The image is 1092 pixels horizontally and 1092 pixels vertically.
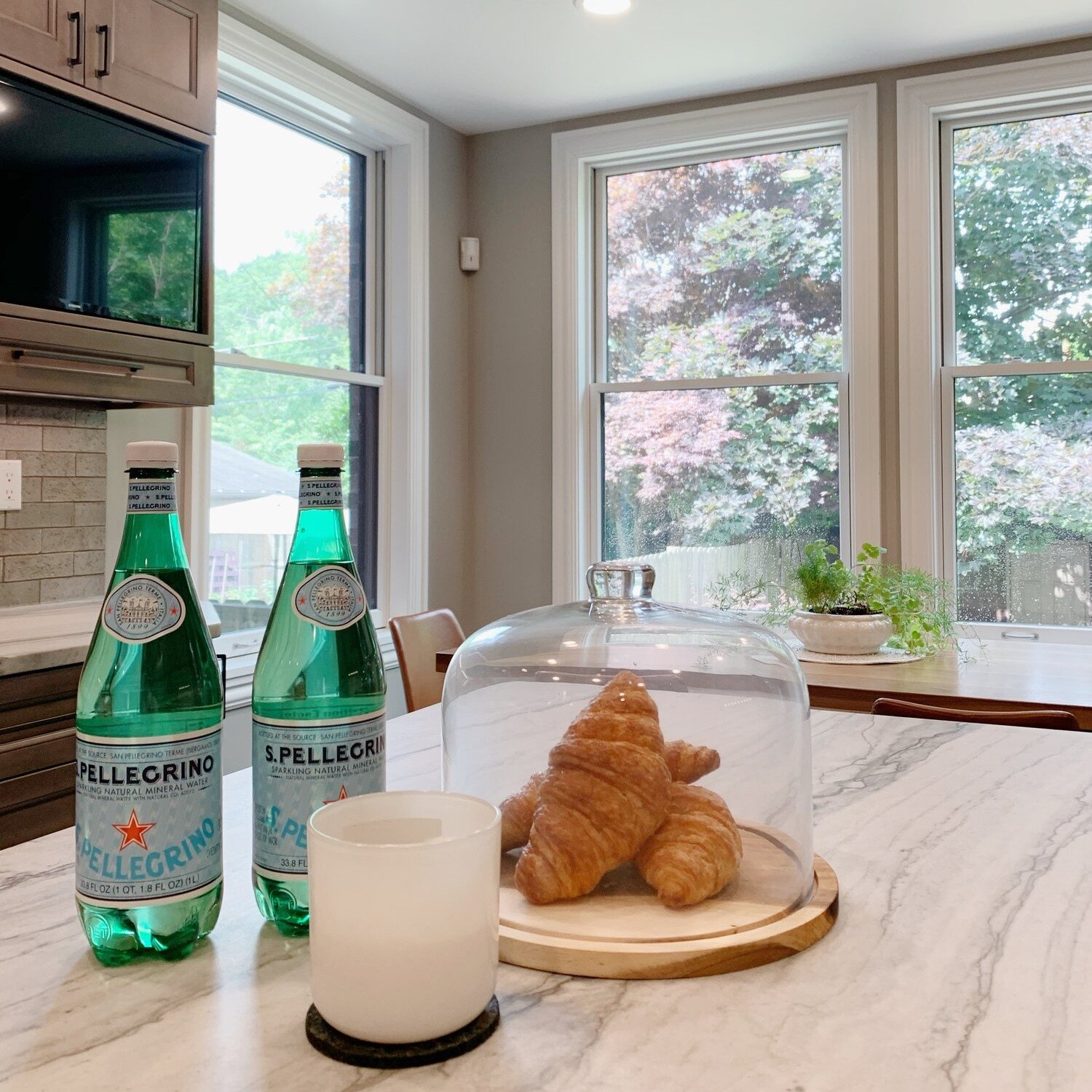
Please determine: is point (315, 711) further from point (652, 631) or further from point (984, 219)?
point (984, 219)

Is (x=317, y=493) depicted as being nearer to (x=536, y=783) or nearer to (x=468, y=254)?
(x=536, y=783)

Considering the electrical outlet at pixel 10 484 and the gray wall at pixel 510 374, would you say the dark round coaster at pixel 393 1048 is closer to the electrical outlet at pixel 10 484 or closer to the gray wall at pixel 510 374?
the electrical outlet at pixel 10 484

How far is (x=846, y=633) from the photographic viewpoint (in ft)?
8.10

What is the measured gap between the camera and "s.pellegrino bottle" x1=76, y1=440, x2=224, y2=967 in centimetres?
52

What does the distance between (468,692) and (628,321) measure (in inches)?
127

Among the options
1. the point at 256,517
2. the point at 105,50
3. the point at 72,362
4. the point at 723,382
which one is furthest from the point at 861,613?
the point at 105,50

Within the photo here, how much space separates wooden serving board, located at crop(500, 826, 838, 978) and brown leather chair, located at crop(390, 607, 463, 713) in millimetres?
1600

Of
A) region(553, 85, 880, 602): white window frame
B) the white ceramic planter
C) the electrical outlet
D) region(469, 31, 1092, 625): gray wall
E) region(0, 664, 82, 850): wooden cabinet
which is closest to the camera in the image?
region(0, 664, 82, 850): wooden cabinet

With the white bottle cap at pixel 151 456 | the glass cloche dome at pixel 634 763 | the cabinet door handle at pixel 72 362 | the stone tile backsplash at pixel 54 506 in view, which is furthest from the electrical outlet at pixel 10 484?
the white bottle cap at pixel 151 456

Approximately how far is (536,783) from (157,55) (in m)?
2.20

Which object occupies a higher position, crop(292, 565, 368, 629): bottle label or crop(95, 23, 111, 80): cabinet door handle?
crop(95, 23, 111, 80): cabinet door handle

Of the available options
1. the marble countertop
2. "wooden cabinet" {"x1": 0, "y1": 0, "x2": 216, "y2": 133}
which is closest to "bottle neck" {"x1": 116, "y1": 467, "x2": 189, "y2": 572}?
the marble countertop

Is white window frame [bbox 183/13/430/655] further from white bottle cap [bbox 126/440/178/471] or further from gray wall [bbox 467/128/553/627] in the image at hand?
white bottle cap [bbox 126/440/178/471]

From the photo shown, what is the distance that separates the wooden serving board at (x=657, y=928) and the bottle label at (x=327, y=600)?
194 mm
